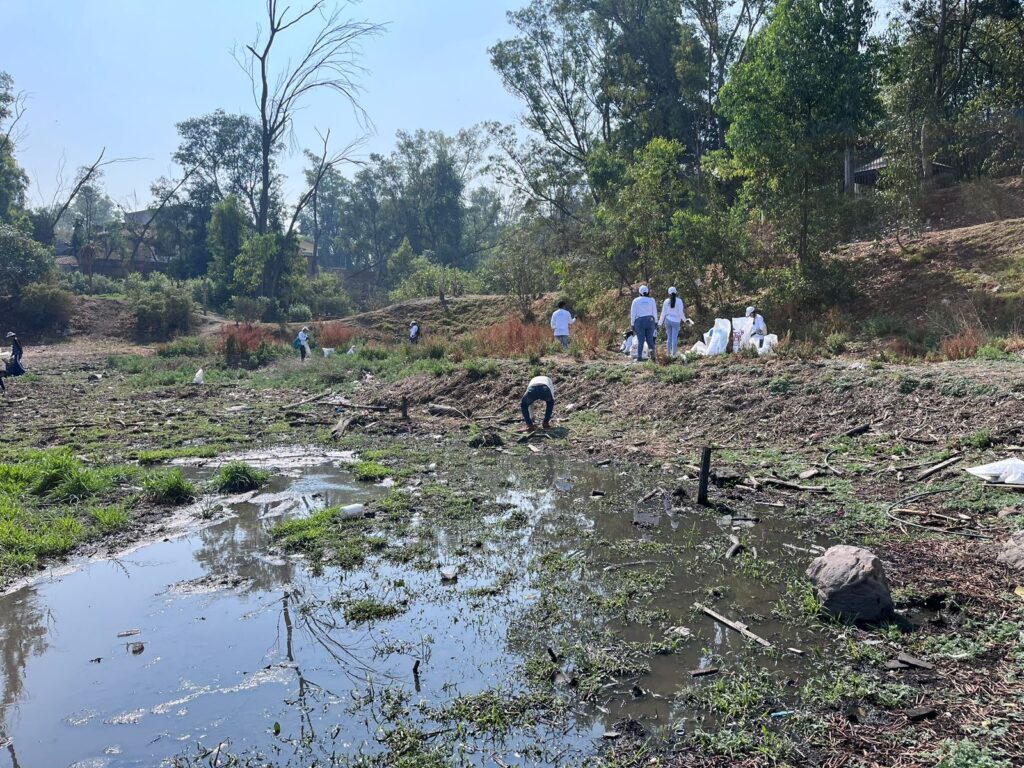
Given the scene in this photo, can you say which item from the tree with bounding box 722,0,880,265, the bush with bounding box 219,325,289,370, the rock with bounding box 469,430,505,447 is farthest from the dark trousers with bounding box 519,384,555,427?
the bush with bounding box 219,325,289,370

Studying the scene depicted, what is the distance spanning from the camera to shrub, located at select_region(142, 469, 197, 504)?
8438 mm

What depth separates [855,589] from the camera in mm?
4965

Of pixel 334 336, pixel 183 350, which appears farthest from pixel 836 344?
pixel 183 350

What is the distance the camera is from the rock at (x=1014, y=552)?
5.38 m

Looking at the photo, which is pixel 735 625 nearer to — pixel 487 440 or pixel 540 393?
pixel 487 440

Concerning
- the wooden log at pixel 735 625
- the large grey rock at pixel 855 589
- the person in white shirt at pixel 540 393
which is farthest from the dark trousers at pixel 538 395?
the large grey rock at pixel 855 589

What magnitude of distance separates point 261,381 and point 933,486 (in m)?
17.2

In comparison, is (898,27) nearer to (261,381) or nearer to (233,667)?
(261,381)

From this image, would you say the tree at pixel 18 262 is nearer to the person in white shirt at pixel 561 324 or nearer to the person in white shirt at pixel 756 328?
the person in white shirt at pixel 561 324

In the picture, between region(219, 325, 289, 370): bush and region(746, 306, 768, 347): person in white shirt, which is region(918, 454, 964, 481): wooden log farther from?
region(219, 325, 289, 370): bush

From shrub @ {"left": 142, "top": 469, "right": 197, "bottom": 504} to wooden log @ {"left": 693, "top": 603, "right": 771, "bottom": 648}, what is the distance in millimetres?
6203

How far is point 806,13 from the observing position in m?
15.9

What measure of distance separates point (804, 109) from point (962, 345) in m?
7.21

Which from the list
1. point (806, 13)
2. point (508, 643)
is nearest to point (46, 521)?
point (508, 643)
